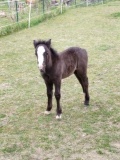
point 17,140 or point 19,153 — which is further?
point 17,140

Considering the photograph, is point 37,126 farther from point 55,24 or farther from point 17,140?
point 55,24

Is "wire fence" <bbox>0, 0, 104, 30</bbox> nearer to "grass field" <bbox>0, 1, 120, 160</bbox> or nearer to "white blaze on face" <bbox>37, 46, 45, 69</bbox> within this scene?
"grass field" <bbox>0, 1, 120, 160</bbox>

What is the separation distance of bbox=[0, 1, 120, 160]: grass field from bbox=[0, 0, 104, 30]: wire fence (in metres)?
4.21

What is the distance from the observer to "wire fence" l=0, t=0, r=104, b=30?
536 inches

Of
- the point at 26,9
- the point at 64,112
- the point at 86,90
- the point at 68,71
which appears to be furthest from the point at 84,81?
the point at 26,9

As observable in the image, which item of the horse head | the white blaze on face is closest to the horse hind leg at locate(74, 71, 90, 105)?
the horse head

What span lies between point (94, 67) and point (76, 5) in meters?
12.7

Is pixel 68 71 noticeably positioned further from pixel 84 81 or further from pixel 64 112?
pixel 64 112

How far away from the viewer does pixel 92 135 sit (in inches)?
164

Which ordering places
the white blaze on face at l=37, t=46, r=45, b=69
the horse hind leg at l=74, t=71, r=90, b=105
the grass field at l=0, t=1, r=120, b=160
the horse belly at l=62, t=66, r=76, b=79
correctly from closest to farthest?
the grass field at l=0, t=1, r=120, b=160
the white blaze on face at l=37, t=46, r=45, b=69
the horse belly at l=62, t=66, r=76, b=79
the horse hind leg at l=74, t=71, r=90, b=105

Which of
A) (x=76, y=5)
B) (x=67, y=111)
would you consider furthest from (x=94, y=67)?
(x=76, y=5)

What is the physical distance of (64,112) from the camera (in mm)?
4926

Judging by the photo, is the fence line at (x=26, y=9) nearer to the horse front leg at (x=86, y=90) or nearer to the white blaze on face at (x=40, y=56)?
the horse front leg at (x=86, y=90)

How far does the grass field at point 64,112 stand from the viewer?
383 cm
